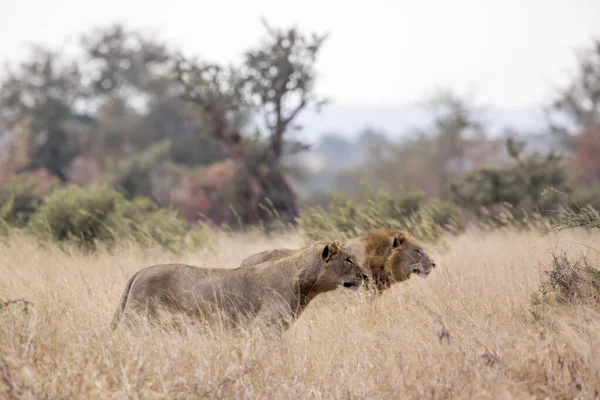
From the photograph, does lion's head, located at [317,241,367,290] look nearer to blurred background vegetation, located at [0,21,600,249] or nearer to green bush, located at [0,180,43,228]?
blurred background vegetation, located at [0,21,600,249]

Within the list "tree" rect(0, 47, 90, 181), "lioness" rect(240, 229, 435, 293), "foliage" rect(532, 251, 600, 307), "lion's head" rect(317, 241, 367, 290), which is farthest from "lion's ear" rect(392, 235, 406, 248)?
"tree" rect(0, 47, 90, 181)

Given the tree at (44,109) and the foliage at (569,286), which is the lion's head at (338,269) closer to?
the foliage at (569,286)

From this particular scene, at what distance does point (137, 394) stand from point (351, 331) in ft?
8.35

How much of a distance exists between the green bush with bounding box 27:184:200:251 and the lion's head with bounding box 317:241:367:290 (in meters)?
6.14

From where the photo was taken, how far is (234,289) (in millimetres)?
6473

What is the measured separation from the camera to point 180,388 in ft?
17.1

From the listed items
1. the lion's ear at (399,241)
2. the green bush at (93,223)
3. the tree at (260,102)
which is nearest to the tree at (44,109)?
the tree at (260,102)

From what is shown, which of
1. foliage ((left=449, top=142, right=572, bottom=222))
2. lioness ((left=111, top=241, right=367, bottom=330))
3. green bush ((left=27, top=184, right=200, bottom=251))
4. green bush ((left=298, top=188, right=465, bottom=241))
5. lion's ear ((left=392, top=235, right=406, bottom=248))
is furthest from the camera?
foliage ((left=449, top=142, right=572, bottom=222))

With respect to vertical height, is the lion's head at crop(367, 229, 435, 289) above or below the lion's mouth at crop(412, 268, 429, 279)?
above

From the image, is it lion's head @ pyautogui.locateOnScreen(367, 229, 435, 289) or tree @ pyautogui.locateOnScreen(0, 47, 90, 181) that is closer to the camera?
lion's head @ pyautogui.locateOnScreen(367, 229, 435, 289)

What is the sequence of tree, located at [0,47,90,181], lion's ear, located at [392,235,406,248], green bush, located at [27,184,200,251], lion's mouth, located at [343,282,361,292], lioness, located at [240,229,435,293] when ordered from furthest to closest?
tree, located at [0,47,90,181] → green bush, located at [27,184,200,251] → lion's ear, located at [392,235,406,248] → lioness, located at [240,229,435,293] → lion's mouth, located at [343,282,361,292]

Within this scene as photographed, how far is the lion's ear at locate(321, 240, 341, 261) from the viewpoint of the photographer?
671 cm

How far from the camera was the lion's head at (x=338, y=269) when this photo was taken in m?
6.73

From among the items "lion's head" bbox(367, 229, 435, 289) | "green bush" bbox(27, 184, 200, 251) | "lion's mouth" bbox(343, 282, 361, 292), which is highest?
"lion's mouth" bbox(343, 282, 361, 292)
